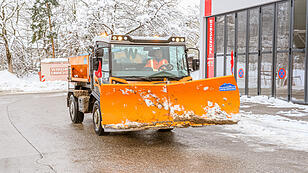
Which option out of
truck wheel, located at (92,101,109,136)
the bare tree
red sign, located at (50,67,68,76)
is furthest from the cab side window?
the bare tree

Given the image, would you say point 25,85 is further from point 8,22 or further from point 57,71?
point 8,22

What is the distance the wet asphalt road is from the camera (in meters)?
5.57

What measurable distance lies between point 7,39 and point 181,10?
63.7 feet

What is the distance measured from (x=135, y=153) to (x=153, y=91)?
121cm

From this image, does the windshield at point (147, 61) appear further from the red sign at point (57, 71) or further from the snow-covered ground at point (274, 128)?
the red sign at point (57, 71)

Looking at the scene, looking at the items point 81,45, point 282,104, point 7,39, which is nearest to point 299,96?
point 282,104

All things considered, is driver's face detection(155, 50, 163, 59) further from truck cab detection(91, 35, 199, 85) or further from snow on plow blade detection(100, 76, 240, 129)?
snow on plow blade detection(100, 76, 240, 129)

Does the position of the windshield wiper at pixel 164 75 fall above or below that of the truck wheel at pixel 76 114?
above

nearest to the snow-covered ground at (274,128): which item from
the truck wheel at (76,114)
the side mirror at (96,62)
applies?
the side mirror at (96,62)

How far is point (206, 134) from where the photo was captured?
839cm

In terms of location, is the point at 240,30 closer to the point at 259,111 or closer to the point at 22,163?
the point at 259,111

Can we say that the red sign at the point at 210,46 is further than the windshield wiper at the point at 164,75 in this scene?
Yes

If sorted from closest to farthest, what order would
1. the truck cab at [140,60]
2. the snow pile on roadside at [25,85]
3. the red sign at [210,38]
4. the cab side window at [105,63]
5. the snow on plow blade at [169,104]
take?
1. the snow on plow blade at [169,104]
2. the truck cab at [140,60]
3. the cab side window at [105,63]
4. the red sign at [210,38]
5. the snow pile on roadside at [25,85]

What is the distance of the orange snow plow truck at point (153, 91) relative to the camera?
664cm
